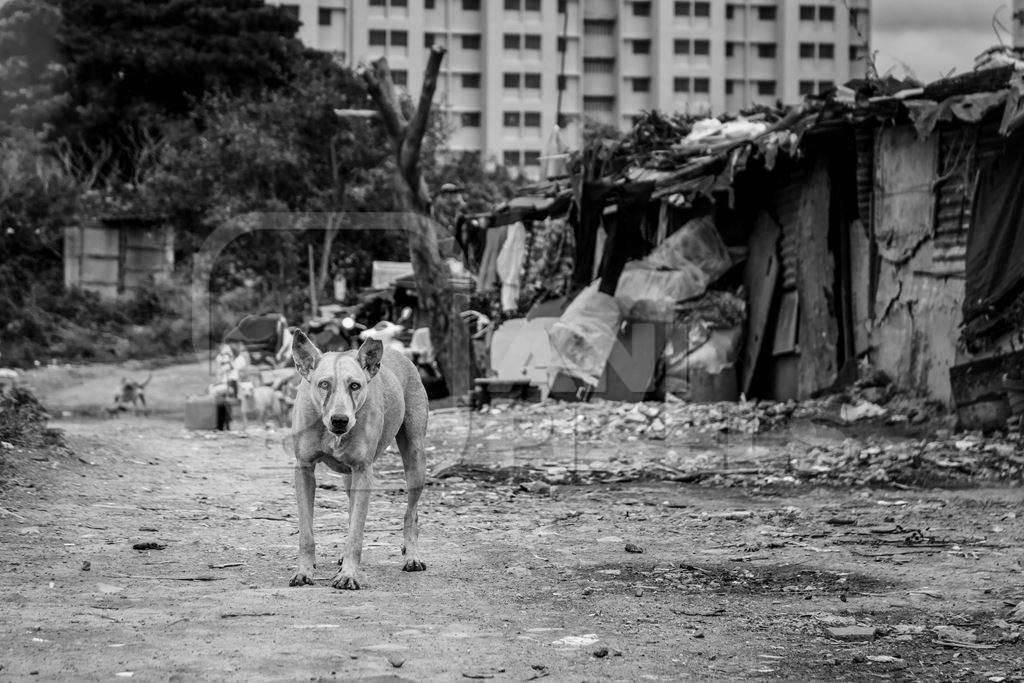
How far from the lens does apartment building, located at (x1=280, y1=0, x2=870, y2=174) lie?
65.8 meters

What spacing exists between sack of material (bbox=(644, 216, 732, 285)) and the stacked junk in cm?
2

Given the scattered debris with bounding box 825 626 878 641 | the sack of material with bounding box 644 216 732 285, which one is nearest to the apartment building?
the sack of material with bounding box 644 216 732 285

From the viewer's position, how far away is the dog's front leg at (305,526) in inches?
233

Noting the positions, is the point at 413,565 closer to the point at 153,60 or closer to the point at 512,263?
the point at 512,263

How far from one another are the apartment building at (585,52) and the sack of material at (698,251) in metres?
49.9

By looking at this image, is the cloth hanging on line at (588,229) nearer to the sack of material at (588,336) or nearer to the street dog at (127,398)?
the sack of material at (588,336)

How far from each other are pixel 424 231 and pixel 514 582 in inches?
496

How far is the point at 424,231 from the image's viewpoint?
18.4 metres

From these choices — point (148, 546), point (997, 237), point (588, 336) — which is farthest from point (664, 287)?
point (148, 546)

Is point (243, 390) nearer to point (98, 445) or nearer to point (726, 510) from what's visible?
point (98, 445)

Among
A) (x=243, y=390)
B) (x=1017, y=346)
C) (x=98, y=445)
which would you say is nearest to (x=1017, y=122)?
(x=1017, y=346)

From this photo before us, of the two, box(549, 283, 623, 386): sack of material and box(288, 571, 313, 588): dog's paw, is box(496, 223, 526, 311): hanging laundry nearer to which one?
box(549, 283, 623, 386): sack of material

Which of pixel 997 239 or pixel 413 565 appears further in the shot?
pixel 997 239

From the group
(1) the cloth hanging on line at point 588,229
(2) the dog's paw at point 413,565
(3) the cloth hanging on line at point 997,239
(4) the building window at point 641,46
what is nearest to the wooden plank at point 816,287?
(3) the cloth hanging on line at point 997,239
